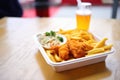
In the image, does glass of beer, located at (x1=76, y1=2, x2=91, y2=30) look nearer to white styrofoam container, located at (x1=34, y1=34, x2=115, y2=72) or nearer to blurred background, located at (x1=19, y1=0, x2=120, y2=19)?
white styrofoam container, located at (x1=34, y1=34, x2=115, y2=72)

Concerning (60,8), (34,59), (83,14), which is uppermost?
(83,14)

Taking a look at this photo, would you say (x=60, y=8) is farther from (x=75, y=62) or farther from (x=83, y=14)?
(x=75, y=62)

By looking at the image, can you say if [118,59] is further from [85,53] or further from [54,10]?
[54,10]

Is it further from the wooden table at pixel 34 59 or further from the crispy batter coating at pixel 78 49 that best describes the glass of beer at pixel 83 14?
the crispy batter coating at pixel 78 49

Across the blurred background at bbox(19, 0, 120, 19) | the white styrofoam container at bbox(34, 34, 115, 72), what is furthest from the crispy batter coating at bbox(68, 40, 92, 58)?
the blurred background at bbox(19, 0, 120, 19)

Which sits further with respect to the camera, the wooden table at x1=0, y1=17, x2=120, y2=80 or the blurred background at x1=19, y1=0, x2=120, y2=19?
the blurred background at x1=19, y1=0, x2=120, y2=19

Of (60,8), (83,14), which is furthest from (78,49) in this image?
(60,8)
